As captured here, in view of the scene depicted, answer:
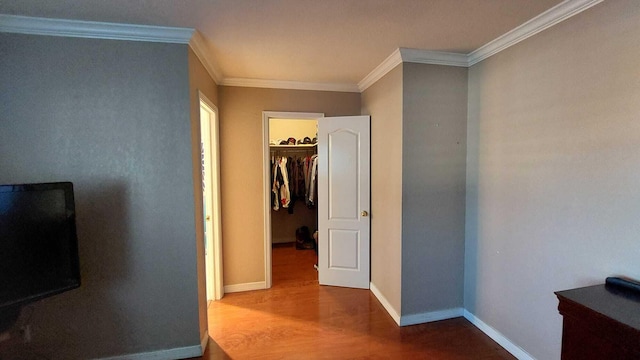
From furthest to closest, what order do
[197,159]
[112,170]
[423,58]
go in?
[423,58] → [197,159] → [112,170]

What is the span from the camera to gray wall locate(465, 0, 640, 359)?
1412 mm

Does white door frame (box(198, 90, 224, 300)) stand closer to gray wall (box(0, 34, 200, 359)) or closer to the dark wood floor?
the dark wood floor

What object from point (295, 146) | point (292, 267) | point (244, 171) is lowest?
point (292, 267)

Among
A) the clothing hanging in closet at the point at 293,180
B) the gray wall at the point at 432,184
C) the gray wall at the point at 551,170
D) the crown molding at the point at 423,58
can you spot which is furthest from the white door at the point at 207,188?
the gray wall at the point at 551,170

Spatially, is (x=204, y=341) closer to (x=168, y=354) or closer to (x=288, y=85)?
(x=168, y=354)

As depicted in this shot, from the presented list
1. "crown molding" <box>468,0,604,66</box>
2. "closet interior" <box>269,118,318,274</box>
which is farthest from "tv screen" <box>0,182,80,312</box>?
"crown molding" <box>468,0,604,66</box>

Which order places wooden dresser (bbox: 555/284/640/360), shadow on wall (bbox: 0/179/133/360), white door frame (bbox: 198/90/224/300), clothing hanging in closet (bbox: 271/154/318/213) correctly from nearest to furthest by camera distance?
wooden dresser (bbox: 555/284/640/360)
shadow on wall (bbox: 0/179/133/360)
white door frame (bbox: 198/90/224/300)
clothing hanging in closet (bbox: 271/154/318/213)

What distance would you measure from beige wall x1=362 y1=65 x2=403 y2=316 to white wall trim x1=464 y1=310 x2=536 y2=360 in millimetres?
675

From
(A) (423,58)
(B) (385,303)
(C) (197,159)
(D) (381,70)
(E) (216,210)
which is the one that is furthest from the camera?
(E) (216,210)

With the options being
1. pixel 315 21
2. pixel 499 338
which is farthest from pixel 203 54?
pixel 499 338

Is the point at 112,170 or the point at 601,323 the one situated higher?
the point at 112,170

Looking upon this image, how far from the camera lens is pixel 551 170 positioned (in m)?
1.76

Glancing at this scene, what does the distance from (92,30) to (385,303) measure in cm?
327

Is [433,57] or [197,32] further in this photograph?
A: [433,57]
